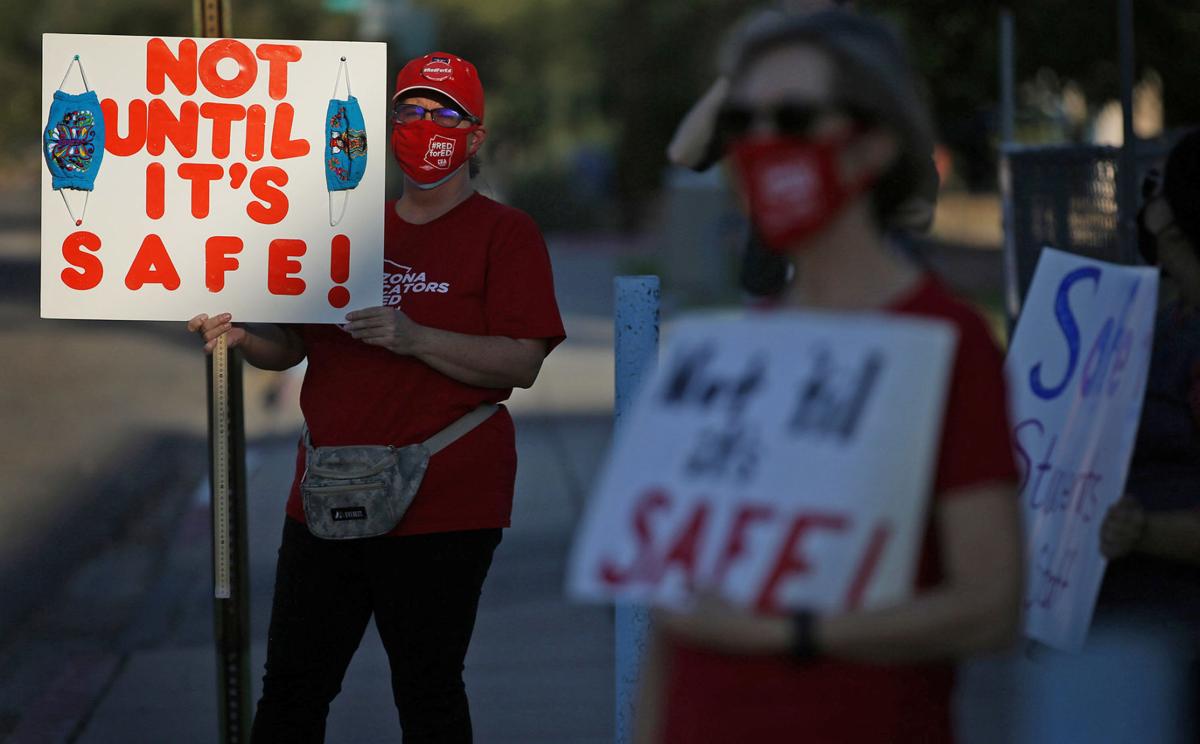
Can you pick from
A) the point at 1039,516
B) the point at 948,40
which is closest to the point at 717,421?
the point at 1039,516

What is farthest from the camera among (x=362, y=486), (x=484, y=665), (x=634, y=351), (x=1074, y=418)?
(x=484, y=665)

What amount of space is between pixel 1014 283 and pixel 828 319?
13.1 ft

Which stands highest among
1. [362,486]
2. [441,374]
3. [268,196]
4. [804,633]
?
[268,196]

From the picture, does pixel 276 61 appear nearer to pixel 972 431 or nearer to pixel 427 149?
pixel 427 149

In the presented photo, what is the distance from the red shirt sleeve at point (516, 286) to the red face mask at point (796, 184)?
171cm

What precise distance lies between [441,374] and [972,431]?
6.23 ft

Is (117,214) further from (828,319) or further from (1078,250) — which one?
(1078,250)

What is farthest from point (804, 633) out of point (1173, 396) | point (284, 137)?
point (284, 137)

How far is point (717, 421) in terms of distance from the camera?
1.98 meters

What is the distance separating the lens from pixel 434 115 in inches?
145

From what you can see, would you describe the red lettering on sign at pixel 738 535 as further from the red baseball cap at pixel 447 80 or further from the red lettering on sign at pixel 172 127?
the red lettering on sign at pixel 172 127

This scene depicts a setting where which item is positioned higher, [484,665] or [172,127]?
[172,127]

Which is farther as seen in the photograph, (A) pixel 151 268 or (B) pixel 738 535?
(A) pixel 151 268

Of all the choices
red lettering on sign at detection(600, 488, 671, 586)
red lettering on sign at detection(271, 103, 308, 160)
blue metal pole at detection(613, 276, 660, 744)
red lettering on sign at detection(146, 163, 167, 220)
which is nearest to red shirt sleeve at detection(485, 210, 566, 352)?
blue metal pole at detection(613, 276, 660, 744)
